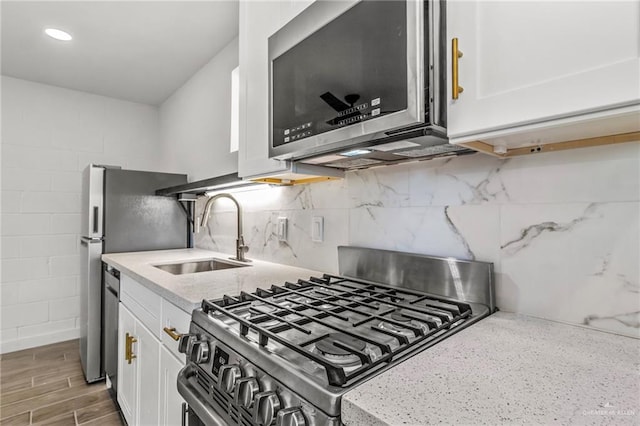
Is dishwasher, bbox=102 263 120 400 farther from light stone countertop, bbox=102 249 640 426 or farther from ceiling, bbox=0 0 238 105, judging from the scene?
light stone countertop, bbox=102 249 640 426

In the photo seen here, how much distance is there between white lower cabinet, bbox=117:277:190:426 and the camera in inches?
47.1

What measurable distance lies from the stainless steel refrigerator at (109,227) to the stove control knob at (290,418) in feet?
6.59

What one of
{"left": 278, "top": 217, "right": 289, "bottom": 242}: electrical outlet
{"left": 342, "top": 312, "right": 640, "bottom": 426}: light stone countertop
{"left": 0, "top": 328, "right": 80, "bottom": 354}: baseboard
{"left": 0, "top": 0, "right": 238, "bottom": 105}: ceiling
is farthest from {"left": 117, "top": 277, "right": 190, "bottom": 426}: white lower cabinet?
{"left": 0, "top": 328, "right": 80, "bottom": 354}: baseboard

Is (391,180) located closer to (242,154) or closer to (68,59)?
(242,154)

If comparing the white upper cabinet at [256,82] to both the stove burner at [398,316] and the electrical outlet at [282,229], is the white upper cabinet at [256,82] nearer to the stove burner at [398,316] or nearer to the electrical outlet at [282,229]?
the electrical outlet at [282,229]

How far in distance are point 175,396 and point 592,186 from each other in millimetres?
1451

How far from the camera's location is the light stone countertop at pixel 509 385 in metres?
0.48

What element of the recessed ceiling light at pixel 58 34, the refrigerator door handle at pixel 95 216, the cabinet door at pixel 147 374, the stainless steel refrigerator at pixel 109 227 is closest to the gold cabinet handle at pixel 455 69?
the cabinet door at pixel 147 374

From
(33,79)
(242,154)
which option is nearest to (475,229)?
(242,154)

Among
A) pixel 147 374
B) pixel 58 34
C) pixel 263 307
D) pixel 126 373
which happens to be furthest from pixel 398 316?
pixel 58 34

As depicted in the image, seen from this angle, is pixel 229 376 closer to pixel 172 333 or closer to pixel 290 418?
pixel 290 418

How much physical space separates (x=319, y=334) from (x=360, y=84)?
674mm

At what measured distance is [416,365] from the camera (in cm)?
63

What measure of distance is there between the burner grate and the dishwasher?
1.41m
